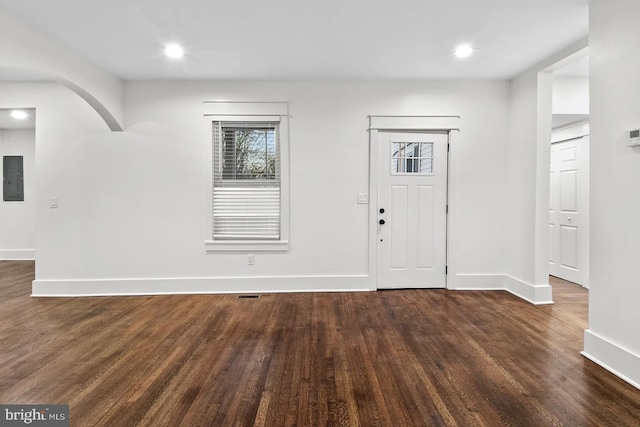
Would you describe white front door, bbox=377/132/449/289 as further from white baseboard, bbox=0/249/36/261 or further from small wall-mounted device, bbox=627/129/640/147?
white baseboard, bbox=0/249/36/261

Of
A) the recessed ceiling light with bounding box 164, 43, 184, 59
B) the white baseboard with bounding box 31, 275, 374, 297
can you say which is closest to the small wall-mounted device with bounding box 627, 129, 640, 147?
the white baseboard with bounding box 31, 275, 374, 297

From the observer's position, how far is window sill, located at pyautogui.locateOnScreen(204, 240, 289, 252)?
3930mm

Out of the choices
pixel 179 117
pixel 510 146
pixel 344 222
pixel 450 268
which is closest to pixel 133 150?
pixel 179 117

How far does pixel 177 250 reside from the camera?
12.9 feet

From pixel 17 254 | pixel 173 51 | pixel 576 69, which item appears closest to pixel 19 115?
pixel 17 254

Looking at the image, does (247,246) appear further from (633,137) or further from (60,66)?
(633,137)

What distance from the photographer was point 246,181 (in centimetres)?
396

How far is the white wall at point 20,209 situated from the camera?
6184 millimetres

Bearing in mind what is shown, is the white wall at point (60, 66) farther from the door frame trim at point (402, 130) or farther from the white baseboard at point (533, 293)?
the white baseboard at point (533, 293)

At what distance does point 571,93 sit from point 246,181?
13.7 ft

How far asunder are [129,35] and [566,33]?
392cm

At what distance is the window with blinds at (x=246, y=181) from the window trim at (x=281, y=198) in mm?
49

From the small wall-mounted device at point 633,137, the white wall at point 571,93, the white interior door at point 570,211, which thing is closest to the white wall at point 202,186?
the white wall at point 571,93

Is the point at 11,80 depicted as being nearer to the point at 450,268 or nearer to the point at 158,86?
the point at 158,86
